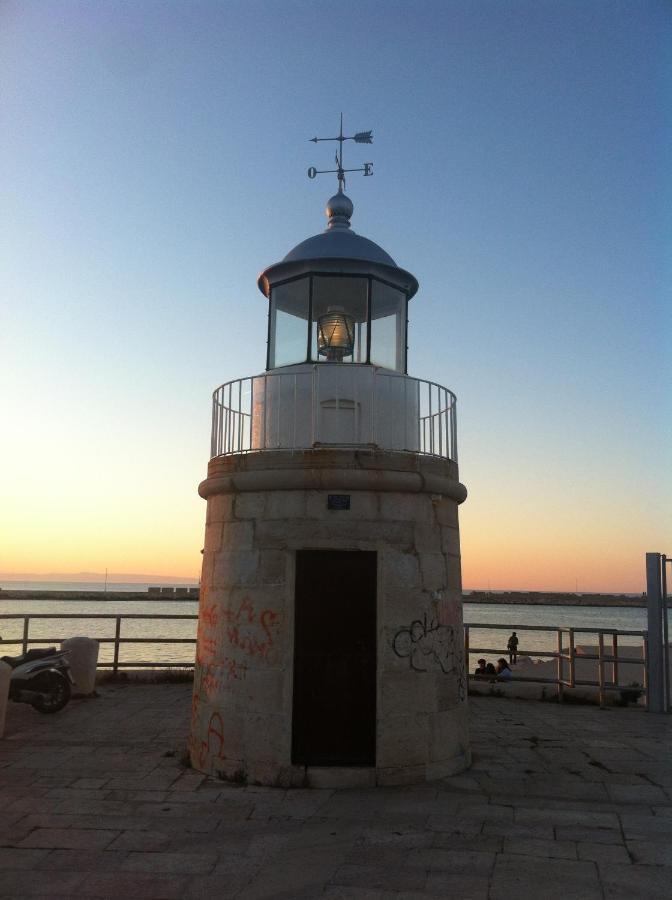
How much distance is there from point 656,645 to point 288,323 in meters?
7.65

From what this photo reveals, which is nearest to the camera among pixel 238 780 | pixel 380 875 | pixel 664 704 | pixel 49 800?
pixel 380 875

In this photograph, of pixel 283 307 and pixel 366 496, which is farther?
pixel 283 307

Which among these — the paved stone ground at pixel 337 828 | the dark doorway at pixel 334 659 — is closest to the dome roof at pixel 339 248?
the dark doorway at pixel 334 659

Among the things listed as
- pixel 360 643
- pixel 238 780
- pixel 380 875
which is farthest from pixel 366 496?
pixel 380 875

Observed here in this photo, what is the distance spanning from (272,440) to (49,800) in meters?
4.18

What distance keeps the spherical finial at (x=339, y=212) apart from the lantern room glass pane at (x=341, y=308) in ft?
4.39

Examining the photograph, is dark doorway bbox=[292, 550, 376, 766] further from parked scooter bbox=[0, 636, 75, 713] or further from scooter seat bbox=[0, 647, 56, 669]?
scooter seat bbox=[0, 647, 56, 669]

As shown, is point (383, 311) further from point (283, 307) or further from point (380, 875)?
point (380, 875)

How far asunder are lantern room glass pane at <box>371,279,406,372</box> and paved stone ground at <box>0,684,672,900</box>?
4.74 m

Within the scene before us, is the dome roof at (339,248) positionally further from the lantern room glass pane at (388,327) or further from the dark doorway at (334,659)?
the dark doorway at (334,659)

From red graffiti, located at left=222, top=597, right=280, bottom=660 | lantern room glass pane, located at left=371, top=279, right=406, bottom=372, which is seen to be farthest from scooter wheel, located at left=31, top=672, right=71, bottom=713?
lantern room glass pane, located at left=371, top=279, right=406, bottom=372

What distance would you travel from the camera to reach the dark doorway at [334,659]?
7.54 metres

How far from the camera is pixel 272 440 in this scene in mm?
8500

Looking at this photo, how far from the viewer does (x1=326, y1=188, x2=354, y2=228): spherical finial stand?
9.99 m
